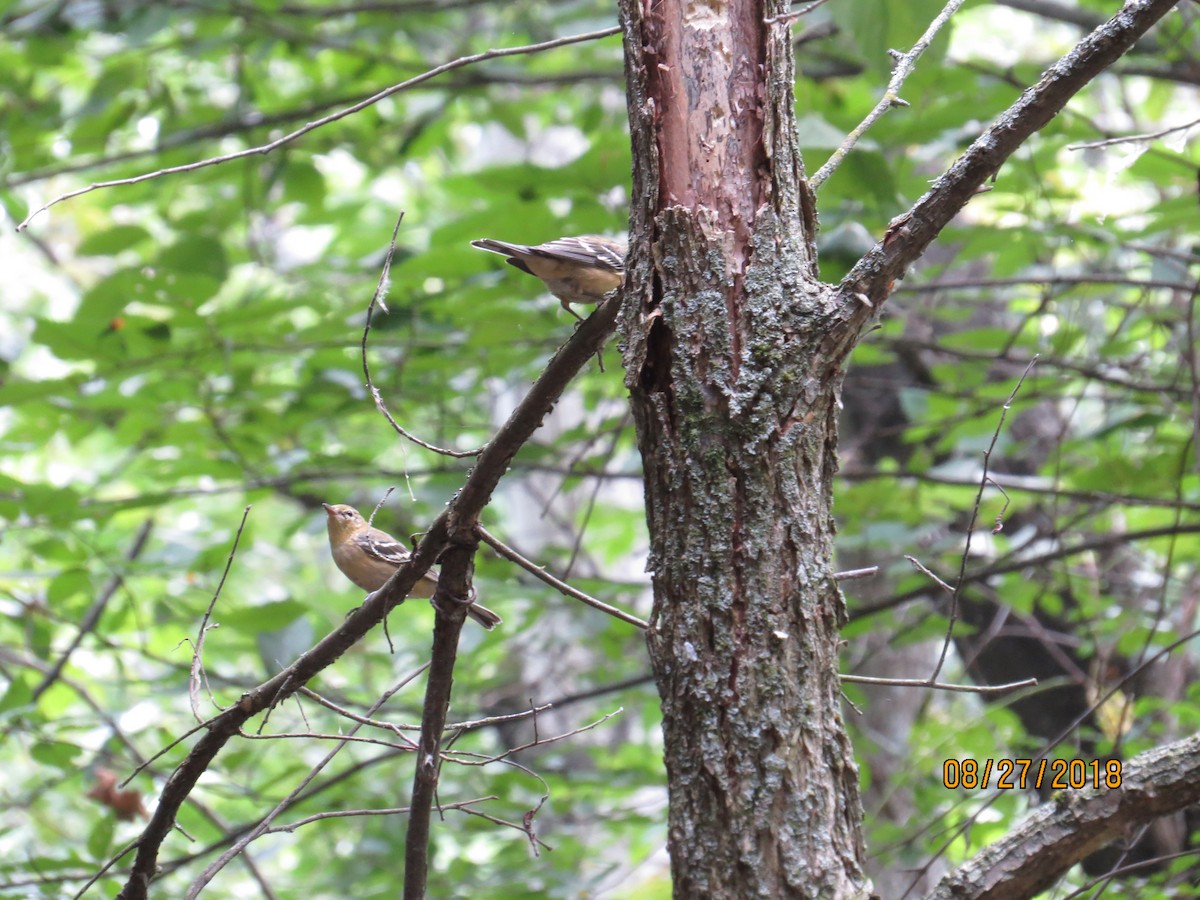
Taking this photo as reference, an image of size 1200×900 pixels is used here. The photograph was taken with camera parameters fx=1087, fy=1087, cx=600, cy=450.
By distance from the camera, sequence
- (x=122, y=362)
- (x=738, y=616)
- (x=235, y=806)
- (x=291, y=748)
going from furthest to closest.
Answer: (x=291, y=748) < (x=235, y=806) < (x=122, y=362) < (x=738, y=616)

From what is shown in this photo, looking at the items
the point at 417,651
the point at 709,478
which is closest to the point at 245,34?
the point at 417,651

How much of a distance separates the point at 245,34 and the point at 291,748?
6.29 meters

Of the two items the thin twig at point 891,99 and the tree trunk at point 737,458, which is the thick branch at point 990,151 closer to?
the tree trunk at point 737,458

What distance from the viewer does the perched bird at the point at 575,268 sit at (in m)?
3.43

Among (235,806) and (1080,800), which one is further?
(235,806)

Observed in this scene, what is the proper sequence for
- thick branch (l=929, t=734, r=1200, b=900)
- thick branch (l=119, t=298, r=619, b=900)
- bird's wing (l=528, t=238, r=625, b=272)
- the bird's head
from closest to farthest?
thick branch (l=929, t=734, r=1200, b=900) < thick branch (l=119, t=298, r=619, b=900) < bird's wing (l=528, t=238, r=625, b=272) < the bird's head

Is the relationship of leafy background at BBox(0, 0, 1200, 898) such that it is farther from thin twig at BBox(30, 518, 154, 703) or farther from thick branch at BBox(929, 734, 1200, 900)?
thick branch at BBox(929, 734, 1200, 900)

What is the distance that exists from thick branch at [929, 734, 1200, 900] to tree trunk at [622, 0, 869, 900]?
0.26 m

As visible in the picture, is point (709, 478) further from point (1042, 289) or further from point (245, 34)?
point (245, 34)

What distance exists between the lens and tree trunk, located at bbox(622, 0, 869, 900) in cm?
178

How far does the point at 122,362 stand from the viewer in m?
3.92

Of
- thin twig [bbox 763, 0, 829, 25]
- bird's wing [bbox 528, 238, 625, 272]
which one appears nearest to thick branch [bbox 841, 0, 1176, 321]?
thin twig [bbox 763, 0, 829, 25]

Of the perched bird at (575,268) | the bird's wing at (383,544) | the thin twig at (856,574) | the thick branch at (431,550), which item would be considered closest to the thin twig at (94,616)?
the bird's wing at (383,544)

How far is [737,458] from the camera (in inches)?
72.5
